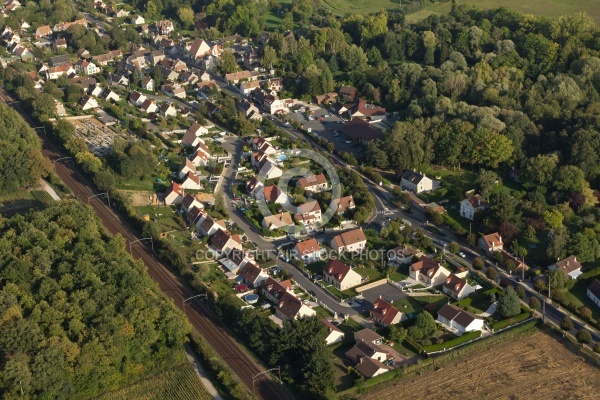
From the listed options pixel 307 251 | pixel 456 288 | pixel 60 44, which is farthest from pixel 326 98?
pixel 60 44

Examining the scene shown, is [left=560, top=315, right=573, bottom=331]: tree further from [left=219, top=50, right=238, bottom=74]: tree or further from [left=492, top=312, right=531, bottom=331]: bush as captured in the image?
[left=219, top=50, right=238, bottom=74]: tree

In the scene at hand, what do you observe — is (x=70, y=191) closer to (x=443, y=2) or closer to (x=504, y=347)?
(x=504, y=347)

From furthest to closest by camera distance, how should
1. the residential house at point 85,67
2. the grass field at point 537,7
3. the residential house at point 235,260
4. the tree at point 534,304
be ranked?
1. the grass field at point 537,7
2. the residential house at point 85,67
3. the residential house at point 235,260
4. the tree at point 534,304

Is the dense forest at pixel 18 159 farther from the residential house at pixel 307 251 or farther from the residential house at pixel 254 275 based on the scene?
the residential house at pixel 307 251

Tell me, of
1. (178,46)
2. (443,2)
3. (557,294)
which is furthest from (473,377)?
(443,2)

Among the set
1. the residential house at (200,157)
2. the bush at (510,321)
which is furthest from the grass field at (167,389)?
the residential house at (200,157)

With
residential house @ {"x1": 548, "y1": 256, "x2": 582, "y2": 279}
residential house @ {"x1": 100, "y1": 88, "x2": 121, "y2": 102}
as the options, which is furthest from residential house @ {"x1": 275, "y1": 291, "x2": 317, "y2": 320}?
residential house @ {"x1": 100, "y1": 88, "x2": 121, "y2": 102}

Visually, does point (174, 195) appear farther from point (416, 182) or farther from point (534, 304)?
point (534, 304)
